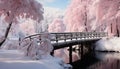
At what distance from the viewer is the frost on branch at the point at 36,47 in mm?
17359

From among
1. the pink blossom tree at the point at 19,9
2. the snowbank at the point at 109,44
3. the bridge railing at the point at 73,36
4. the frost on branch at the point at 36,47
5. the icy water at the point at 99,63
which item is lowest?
the icy water at the point at 99,63

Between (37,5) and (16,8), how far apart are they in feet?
5.78

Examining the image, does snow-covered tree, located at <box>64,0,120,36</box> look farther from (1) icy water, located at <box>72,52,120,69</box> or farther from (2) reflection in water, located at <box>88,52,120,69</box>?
(2) reflection in water, located at <box>88,52,120,69</box>

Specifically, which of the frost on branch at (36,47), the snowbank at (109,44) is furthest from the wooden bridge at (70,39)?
the snowbank at (109,44)

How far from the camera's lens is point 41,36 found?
62.1 ft

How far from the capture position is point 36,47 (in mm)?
17703

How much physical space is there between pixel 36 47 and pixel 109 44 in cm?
2369

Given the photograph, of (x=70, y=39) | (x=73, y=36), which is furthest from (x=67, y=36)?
(x=73, y=36)

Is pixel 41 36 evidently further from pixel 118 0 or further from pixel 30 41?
pixel 118 0

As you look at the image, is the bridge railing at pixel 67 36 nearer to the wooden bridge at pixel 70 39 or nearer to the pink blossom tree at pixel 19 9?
the wooden bridge at pixel 70 39

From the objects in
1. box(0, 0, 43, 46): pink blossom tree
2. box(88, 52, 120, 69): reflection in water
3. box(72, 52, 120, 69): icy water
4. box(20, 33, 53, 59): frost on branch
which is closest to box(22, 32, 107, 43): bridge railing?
box(20, 33, 53, 59): frost on branch

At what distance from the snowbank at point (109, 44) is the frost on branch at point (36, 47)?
2161cm

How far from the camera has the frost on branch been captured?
17.4m

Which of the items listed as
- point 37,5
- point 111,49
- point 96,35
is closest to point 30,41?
point 37,5
